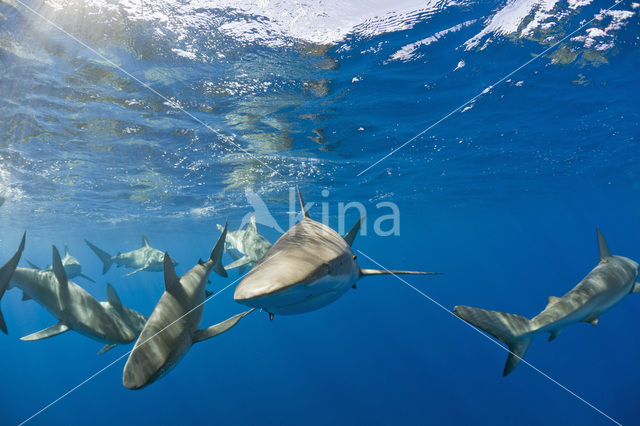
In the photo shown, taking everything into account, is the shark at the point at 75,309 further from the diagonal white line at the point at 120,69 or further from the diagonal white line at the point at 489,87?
the diagonal white line at the point at 489,87

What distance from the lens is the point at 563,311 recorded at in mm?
3803

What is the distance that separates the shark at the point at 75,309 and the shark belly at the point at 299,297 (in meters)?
2.37

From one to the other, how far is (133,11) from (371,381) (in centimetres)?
2974

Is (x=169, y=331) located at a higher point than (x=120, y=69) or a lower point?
lower

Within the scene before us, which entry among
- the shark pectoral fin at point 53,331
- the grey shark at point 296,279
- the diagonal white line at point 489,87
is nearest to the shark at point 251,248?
the shark pectoral fin at point 53,331

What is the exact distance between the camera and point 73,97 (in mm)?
9602

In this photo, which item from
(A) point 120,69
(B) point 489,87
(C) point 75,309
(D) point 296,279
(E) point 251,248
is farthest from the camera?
(B) point 489,87

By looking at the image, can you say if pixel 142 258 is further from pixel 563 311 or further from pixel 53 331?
pixel 563 311

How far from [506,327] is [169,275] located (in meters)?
3.75

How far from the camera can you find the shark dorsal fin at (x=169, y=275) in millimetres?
2873

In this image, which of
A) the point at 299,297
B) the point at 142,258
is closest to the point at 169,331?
the point at 299,297

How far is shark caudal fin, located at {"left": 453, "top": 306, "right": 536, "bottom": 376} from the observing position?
312cm

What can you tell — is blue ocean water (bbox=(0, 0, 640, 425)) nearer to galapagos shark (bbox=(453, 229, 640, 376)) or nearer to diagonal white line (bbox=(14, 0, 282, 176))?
diagonal white line (bbox=(14, 0, 282, 176))

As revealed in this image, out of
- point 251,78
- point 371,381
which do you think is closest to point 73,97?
point 251,78
